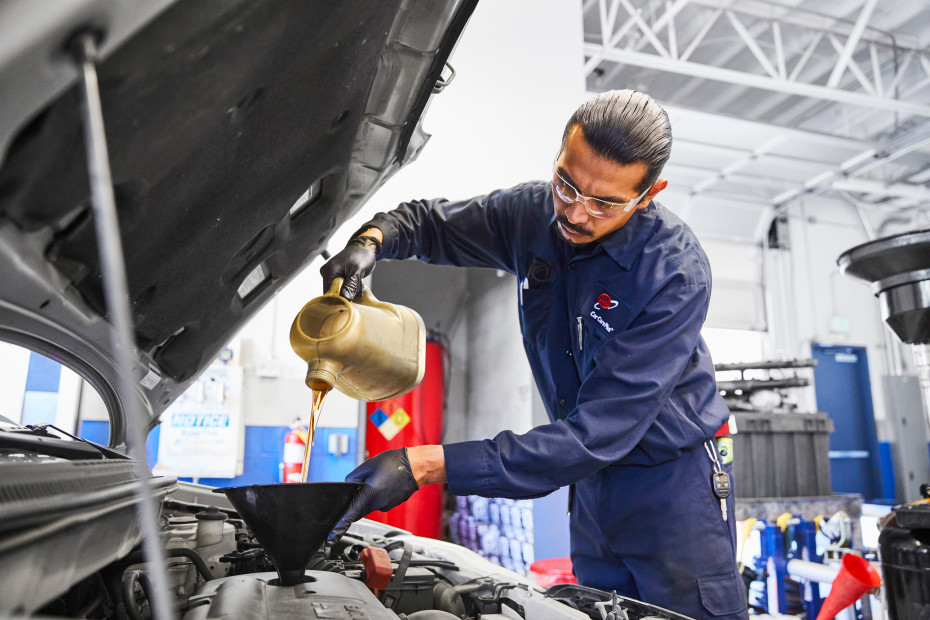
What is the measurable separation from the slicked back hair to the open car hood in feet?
1.09

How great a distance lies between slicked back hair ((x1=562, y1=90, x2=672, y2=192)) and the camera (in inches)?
50.7

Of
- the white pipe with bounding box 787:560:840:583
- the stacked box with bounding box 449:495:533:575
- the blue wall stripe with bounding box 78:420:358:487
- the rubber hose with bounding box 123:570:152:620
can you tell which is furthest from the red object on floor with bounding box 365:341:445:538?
the rubber hose with bounding box 123:570:152:620

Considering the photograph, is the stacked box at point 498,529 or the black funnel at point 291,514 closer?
the black funnel at point 291,514

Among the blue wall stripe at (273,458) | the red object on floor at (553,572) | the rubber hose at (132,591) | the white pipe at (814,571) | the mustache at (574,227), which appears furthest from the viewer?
the blue wall stripe at (273,458)

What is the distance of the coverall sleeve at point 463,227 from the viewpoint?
1663 millimetres

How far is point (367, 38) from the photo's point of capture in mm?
937

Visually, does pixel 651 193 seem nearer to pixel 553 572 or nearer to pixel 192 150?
pixel 192 150

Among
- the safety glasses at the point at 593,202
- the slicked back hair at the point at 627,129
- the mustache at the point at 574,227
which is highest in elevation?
the slicked back hair at the point at 627,129

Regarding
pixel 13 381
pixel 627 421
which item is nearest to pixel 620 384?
pixel 627 421

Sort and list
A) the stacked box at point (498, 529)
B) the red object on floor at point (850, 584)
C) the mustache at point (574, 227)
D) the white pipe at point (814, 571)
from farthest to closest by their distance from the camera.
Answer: the stacked box at point (498, 529) < the white pipe at point (814, 571) < the red object on floor at point (850, 584) < the mustache at point (574, 227)

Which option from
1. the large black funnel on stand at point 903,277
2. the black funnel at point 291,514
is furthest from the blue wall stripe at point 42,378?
the large black funnel on stand at point 903,277

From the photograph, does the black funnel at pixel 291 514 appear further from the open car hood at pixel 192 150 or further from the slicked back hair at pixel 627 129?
the slicked back hair at pixel 627 129

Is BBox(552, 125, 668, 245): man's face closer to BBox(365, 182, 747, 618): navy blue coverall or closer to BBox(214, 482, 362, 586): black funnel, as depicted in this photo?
BBox(365, 182, 747, 618): navy blue coverall

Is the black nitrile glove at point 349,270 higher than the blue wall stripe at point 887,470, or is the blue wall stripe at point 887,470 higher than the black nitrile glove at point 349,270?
the black nitrile glove at point 349,270
